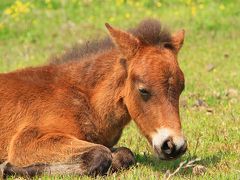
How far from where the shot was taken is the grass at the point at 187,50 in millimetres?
7602

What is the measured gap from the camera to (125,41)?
7.18 metres

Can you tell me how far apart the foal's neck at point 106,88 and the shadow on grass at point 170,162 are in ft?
1.40

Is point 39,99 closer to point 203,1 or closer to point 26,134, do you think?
point 26,134

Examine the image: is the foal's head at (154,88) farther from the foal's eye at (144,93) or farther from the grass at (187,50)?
the grass at (187,50)

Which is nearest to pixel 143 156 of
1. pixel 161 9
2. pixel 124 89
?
pixel 124 89

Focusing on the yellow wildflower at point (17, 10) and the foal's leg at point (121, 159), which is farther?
the yellow wildflower at point (17, 10)

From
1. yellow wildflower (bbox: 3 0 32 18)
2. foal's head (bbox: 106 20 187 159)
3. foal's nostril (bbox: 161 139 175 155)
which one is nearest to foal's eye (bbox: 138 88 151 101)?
foal's head (bbox: 106 20 187 159)

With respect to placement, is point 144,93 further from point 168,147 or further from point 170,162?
point 170,162

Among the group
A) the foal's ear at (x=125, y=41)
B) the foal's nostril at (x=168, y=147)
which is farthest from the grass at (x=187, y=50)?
the foal's ear at (x=125, y=41)

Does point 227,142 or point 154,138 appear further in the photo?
point 227,142

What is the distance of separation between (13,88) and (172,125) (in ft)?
7.11

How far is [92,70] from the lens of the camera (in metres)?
7.71

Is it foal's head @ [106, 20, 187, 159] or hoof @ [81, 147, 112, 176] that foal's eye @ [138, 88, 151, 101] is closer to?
foal's head @ [106, 20, 187, 159]

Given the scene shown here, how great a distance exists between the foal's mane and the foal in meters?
0.01
